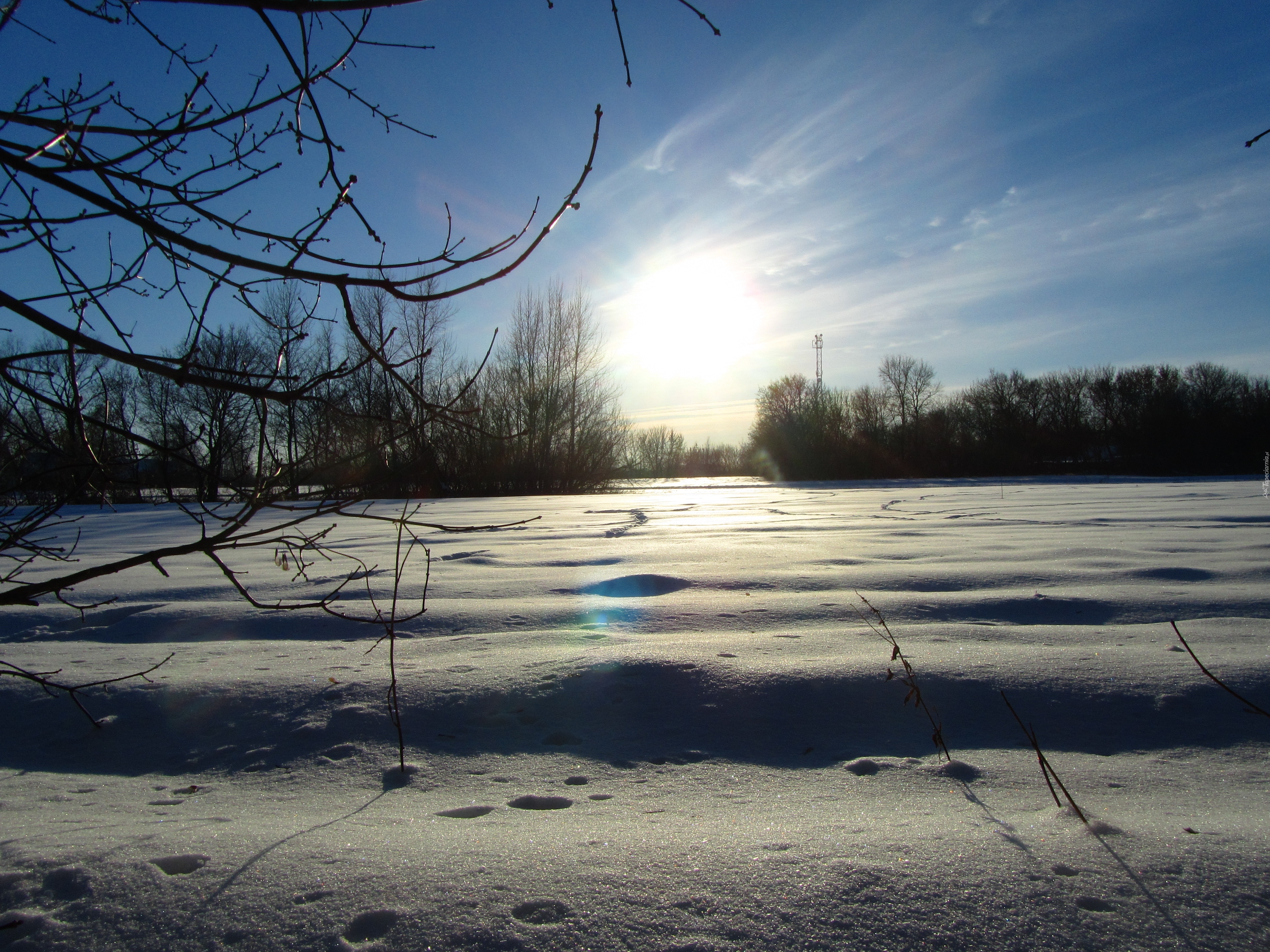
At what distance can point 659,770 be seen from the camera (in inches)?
57.4

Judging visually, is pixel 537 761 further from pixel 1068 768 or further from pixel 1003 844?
pixel 1068 768

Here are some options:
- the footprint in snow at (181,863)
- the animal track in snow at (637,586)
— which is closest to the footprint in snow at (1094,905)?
the footprint in snow at (181,863)

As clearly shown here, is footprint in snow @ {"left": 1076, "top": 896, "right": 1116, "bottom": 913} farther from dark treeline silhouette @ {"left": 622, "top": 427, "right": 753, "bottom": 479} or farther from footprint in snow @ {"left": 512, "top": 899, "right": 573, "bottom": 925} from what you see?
dark treeline silhouette @ {"left": 622, "top": 427, "right": 753, "bottom": 479}

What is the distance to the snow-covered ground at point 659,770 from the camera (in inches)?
35.0

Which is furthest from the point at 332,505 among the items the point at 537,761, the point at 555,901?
the point at 537,761

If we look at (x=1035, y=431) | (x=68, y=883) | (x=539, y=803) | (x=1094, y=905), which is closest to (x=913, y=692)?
(x=1094, y=905)

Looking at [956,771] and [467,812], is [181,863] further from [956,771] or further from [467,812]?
[956,771]

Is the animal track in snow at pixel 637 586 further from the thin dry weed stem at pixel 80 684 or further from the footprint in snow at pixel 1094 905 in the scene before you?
the footprint in snow at pixel 1094 905

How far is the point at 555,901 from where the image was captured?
912 mm

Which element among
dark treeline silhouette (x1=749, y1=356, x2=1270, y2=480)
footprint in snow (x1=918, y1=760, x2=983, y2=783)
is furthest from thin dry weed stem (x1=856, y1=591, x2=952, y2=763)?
dark treeline silhouette (x1=749, y1=356, x2=1270, y2=480)

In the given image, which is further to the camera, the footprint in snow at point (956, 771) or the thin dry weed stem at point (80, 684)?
the thin dry weed stem at point (80, 684)

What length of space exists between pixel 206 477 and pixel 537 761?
3.00 ft

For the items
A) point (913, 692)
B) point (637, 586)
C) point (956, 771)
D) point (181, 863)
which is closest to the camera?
point (181, 863)

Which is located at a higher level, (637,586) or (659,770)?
(637,586)
